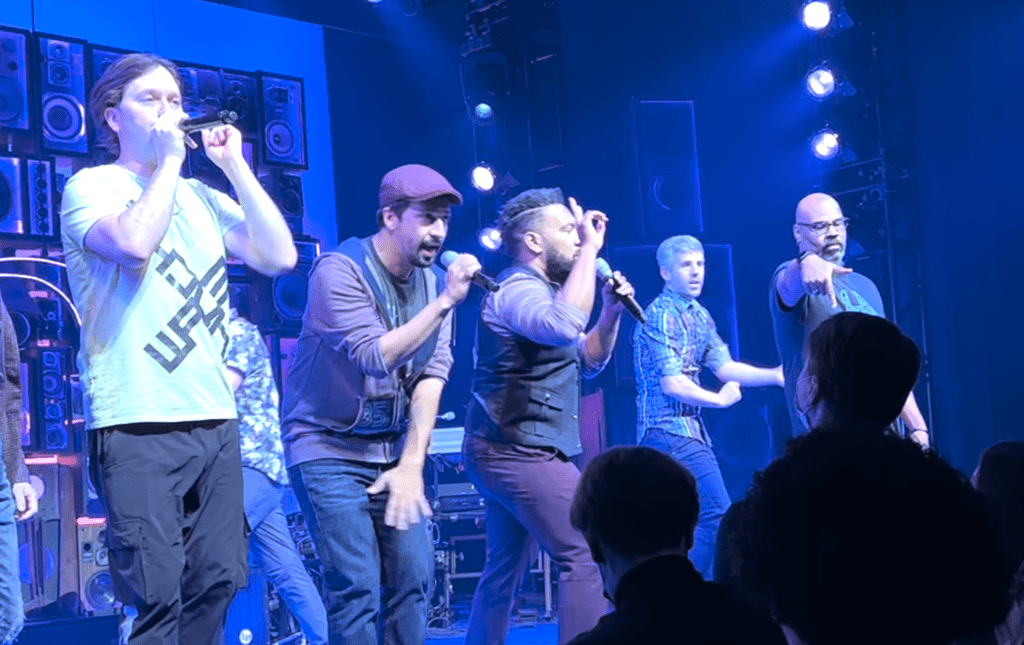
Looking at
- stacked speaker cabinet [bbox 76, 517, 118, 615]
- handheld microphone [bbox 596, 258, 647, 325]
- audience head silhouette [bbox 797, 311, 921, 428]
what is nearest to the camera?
audience head silhouette [bbox 797, 311, 921, 428]

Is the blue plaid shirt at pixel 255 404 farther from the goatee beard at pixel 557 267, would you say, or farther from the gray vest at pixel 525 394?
the goatee beard at pixel 557 267

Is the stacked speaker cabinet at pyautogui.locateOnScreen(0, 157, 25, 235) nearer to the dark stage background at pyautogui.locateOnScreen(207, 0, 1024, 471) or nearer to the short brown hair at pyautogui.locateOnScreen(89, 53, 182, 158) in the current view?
the dark stage background at pyautogui.locateOnScreen(207, 0, 1024, 471)

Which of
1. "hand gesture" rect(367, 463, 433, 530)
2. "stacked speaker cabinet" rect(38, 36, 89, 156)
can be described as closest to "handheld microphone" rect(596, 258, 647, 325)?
"hand gesture" rect(367, 463, 433, 530)

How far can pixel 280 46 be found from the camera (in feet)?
32.3

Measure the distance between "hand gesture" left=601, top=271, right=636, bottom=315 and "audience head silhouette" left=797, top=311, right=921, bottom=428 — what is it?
1.44 meters

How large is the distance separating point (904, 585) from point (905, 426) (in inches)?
155

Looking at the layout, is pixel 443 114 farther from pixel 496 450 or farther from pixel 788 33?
pixel 496 450

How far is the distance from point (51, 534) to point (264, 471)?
7.51 feet

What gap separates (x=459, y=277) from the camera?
325 cm

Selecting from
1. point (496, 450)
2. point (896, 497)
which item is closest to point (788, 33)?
point (496, 450)

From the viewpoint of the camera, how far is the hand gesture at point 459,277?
324 cm

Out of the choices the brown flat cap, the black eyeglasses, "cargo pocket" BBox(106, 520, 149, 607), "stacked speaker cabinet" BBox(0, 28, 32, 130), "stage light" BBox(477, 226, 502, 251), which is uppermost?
"stacked speaker cabinet" BBox(0, 28, 32, 130)

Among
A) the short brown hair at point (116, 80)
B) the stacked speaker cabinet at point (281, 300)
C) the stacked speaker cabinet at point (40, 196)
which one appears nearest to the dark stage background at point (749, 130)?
the stacked speaker cabinet at point (281, 300)

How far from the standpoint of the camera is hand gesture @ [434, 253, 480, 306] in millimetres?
3238
